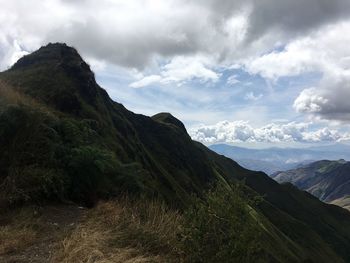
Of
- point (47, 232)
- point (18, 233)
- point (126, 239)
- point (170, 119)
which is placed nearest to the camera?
point (126, 239)

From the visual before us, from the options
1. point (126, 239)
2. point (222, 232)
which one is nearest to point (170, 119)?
point (126, 239)

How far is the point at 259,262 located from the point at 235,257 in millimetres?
838

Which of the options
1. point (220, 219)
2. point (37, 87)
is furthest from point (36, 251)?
point (37, 87)

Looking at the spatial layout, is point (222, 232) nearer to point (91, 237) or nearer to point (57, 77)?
point (91, 237)

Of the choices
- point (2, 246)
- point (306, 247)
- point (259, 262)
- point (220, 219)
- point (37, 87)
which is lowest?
point (306, 247)

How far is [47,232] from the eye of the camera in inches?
433

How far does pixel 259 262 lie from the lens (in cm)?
827

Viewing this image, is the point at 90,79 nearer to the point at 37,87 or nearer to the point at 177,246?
the point at 37,87

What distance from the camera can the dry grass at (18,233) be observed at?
949 centimetres

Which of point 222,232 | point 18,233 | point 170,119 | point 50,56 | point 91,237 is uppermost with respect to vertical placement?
point 170,119

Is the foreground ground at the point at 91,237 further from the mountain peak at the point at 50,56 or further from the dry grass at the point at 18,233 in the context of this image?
the mountain peak at the point at 50,56

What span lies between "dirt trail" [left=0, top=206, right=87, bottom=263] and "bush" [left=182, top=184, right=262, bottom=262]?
2.79 m

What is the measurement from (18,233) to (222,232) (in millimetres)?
5157

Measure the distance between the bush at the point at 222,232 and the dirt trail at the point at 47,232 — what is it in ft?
9.14
